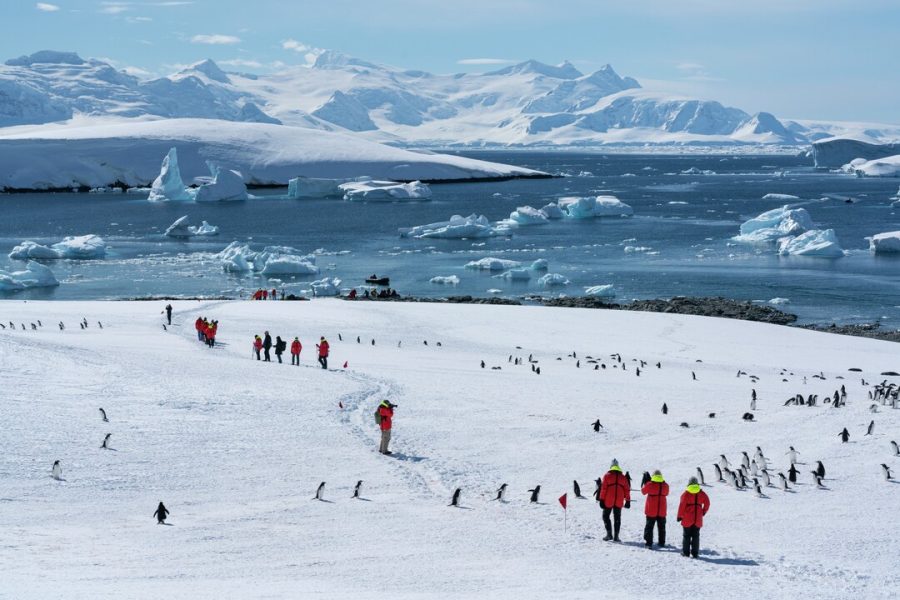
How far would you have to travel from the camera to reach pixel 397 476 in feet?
45.5

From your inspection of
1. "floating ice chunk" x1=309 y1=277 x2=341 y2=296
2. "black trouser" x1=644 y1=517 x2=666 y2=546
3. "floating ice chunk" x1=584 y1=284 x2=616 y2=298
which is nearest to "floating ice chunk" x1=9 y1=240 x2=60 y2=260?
"floating ice chunk" x1=309 y1=277 x2=341 y2=296

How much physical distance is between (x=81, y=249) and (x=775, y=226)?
4402 cm

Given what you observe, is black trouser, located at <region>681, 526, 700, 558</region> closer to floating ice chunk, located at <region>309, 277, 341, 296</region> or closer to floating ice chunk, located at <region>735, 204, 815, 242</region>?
floating ice chunk, located at <region>309, 277, 341, 296</region>

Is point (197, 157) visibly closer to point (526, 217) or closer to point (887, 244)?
point (526, 217)

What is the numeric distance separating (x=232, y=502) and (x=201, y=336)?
44.7 feet

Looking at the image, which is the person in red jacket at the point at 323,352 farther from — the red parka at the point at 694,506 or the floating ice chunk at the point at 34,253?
the floating ice chunk at the point at 34,253

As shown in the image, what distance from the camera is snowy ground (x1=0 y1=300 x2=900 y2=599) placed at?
10.2 meters

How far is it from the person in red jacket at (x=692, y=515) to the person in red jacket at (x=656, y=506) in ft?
0.76

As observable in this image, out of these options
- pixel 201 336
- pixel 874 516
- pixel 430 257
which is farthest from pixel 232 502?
pixel 430 257

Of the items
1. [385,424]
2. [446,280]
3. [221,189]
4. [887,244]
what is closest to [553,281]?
[446,280]

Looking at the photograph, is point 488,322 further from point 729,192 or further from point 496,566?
point 729,192

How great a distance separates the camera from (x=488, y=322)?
32906 millimetres

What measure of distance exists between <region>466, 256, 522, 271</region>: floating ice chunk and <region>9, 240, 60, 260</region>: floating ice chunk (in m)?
24.8

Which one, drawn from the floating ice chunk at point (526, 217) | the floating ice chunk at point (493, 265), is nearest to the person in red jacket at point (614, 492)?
the floating ice chunk at point (493, 265)
